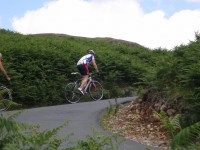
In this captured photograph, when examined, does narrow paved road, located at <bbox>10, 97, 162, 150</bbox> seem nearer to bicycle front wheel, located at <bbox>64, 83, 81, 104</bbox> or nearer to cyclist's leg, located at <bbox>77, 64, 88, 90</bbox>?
cyclist's leg, located at <bbox>77, 64, 88, 90</bbox>

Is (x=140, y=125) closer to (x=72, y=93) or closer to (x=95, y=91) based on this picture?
(x=72, y=93)

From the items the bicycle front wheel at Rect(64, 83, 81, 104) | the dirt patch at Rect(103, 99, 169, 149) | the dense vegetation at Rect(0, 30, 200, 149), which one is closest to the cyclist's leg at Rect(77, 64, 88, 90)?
the bicycle front wheel at Rect(64, 83, 81, 104)

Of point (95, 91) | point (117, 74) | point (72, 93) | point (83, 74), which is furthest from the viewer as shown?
point (117, 74)

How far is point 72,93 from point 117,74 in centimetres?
532

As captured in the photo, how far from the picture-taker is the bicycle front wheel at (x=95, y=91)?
19.8m

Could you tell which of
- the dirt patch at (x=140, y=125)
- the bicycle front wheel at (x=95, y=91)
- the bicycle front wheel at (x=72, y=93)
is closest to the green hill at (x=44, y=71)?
the bicycle front wheel at (x=72, y=93)

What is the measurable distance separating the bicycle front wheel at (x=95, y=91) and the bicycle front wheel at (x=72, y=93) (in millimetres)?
663

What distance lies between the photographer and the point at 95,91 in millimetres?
20297

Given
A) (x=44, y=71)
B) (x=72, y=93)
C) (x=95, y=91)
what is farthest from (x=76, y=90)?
(x=44, y=71)

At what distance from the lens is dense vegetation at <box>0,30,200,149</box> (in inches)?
372

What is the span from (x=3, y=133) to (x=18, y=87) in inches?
607

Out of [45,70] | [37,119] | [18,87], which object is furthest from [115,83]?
[37,119]

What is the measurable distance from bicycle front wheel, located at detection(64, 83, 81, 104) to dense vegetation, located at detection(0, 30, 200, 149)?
2.11 feet

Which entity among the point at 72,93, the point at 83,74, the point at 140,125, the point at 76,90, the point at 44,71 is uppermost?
the point at 44,71
